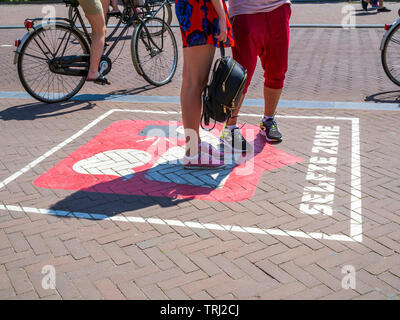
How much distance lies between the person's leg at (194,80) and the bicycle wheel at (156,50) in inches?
98.8

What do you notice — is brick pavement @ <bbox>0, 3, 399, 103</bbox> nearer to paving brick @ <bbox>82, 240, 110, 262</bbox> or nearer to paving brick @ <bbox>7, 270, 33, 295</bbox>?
paving brick @ <bbox>82, 240, 110, 262</bbox>

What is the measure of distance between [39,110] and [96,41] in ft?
3.39

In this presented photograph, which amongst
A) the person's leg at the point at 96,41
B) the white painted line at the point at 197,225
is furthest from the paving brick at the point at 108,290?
the person's leg at the point at 96,41

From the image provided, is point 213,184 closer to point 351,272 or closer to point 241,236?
point 241,236

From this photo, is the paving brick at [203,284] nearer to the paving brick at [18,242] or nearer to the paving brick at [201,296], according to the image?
the paving brick at [201,296]

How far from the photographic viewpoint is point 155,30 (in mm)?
7016

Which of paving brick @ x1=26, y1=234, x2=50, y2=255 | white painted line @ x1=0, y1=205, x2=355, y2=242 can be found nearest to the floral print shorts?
white painted line @ x1=0, y1=205, x2=355, y2=242

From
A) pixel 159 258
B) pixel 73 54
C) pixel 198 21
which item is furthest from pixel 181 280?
pixel 73 54

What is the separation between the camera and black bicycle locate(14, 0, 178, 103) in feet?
19.5

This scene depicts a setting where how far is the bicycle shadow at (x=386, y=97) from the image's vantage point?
6075 millimetres
